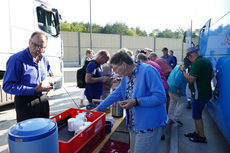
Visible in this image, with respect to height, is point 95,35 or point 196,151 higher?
point 95,35

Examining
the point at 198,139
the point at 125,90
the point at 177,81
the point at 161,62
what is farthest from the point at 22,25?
the point at 198,139

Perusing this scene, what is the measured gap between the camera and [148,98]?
5.33 ft

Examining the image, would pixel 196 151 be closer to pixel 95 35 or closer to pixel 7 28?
pixel 7 28

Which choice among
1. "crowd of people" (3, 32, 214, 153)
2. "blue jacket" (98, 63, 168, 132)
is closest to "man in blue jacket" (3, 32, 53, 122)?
"crowd of people" (3, 32, 214, 153)

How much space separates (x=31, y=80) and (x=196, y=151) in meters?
3.21

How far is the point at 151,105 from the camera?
1.62m

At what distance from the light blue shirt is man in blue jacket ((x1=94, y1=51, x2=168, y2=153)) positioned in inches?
39.8

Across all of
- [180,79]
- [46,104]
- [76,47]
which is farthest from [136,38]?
[46,104]

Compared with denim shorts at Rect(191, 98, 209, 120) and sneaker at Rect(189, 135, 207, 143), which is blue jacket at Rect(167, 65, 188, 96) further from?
sneaker at Rect(189, 135, 207, 143)

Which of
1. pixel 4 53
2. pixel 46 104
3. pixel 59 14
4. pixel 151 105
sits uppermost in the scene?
pixel 59 14

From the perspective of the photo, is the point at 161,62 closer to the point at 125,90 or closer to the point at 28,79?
the point at 125,90

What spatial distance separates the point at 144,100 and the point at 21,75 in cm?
145

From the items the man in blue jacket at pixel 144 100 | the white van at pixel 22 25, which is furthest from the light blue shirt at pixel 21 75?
the white van at pixel 22 25

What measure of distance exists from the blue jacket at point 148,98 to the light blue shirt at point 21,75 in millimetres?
1198
